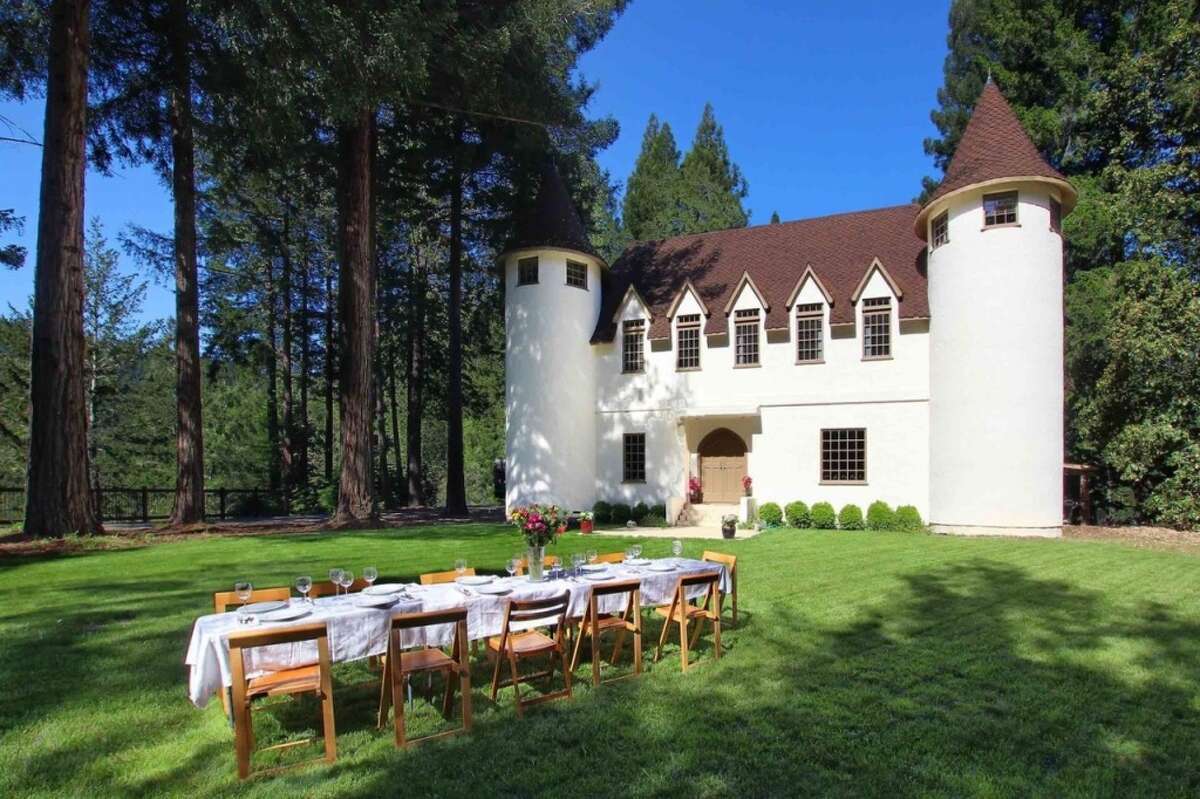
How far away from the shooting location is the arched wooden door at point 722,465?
71.9ft

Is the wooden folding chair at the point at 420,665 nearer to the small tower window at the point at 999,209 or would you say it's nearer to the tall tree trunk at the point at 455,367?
the small tower window at the point at 999,209

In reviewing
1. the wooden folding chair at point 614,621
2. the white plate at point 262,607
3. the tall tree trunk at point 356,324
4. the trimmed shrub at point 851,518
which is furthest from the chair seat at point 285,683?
the trimmed shrub at point 851,518

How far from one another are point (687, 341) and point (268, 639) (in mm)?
18995

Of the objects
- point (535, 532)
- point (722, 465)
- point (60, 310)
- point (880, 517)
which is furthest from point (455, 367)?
point (535, 532)

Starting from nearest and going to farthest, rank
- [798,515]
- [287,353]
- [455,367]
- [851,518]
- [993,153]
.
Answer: [993,153]
[851,518]
[798,515]
[455,367]
[287,353]

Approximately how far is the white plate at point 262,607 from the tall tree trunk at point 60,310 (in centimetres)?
1130

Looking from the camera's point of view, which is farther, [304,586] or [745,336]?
[745,336]

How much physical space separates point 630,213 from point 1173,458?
35.6 metres

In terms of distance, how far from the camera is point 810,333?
67.6 ft

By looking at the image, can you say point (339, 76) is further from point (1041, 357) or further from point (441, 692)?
point (1041, 357)

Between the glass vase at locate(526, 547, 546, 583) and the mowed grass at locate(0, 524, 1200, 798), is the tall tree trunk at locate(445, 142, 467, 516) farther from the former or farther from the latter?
the glass vase at locate(526, 547, 546, 583)

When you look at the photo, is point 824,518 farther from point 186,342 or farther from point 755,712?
point 186,342

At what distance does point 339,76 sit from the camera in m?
13.1

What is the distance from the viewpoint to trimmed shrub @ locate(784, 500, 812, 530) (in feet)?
64.3
